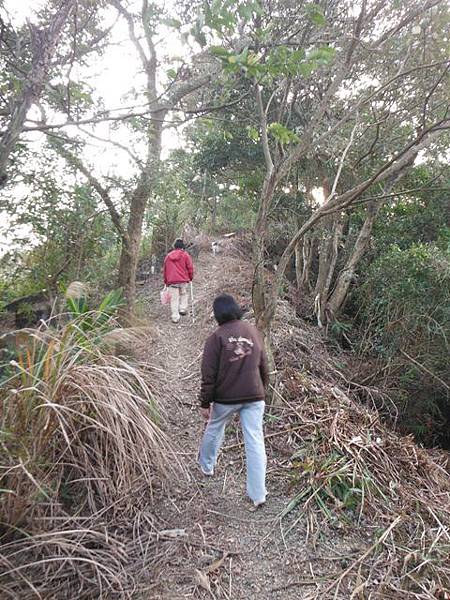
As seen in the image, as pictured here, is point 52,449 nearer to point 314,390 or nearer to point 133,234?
point 314,390

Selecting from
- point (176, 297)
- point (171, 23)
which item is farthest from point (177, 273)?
point (171, 23)

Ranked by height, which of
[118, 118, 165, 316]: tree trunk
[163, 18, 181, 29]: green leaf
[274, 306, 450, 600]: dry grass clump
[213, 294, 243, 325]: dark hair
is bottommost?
[274, 306, 450, 600]: dry grass clump

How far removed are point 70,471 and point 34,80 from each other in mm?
3047

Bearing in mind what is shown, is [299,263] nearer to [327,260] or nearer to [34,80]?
[327,260]

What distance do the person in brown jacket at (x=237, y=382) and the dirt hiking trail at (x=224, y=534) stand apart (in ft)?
0.88

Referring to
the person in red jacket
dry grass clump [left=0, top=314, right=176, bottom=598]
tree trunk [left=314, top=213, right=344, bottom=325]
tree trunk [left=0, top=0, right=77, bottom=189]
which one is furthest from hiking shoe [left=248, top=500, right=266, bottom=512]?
tree trunk [left=314, top=213, right=344, bottom=325]

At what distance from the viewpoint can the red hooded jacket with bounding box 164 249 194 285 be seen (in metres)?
8.15

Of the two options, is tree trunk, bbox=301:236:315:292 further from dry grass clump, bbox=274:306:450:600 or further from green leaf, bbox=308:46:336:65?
green leaf, bbox=308:46:336:65

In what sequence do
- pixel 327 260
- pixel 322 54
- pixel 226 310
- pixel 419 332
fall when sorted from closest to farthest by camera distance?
1. pixel 322 54
2. pixel 226 310
3. pixel 419 332
4. pixel 327 260

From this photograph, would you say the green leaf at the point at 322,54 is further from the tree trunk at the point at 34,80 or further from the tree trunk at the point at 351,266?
the tree trunk at the point at 351,266

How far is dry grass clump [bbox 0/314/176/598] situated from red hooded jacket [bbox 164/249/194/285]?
4.44 meters

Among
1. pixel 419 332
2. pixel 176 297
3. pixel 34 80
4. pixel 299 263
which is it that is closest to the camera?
pixel 34 80

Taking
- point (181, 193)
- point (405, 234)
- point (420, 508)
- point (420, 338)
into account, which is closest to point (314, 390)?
point (420, 508)

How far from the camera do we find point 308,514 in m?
3.45
